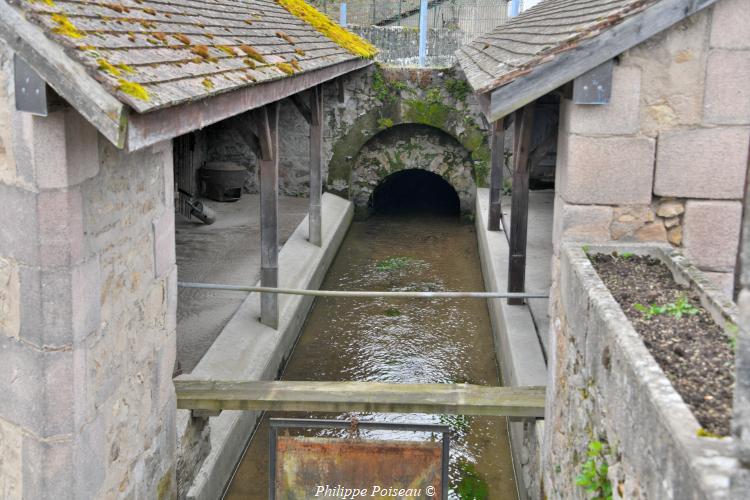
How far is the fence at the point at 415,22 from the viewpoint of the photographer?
16.3 metres

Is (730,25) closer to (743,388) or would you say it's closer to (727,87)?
(727,87)

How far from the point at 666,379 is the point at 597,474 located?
30.9 inches

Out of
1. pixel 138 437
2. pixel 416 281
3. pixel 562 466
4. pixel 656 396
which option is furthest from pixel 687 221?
pixel 416 281

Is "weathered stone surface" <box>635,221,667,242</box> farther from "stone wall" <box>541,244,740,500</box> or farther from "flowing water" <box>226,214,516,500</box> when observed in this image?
"flowing water" <box>226,214,516,500</box>

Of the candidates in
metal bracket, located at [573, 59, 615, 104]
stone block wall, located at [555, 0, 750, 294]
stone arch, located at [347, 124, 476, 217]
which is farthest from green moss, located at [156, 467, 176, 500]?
stone arch, located at [347, 124, 476, 217]

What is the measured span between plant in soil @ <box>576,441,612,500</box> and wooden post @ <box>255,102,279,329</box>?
4.21 metres

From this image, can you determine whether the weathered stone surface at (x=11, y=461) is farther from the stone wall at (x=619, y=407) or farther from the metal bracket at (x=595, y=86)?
the metal bracket at (x=595, y=86)

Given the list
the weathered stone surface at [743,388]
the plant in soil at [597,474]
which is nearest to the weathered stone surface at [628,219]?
the plant in soil at [597,474]

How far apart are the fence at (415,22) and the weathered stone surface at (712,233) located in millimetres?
10607

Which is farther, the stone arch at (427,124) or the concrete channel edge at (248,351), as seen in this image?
the stone arch at (427,124)

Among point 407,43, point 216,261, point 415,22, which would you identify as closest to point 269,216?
point 216,261

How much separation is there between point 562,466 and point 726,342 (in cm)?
135

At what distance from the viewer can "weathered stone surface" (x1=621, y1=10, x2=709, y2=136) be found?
4082 millimetres

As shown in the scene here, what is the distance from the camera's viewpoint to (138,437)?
4004 millimetres
